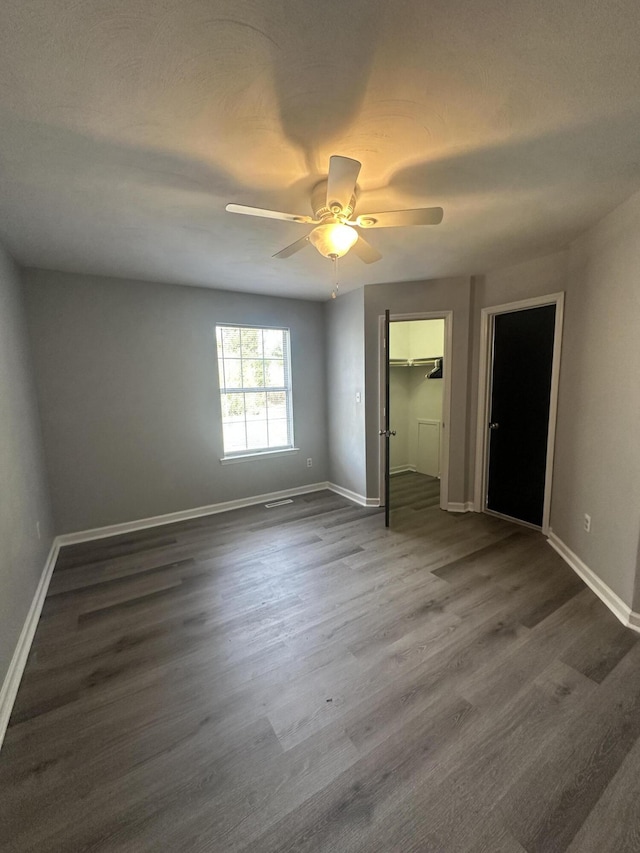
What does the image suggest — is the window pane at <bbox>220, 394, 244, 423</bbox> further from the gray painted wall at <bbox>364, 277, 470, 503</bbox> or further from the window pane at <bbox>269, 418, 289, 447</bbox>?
the gray painted wall at <bbox>364, 277, 470, 503</bbox>

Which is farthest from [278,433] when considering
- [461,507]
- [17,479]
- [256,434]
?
[17,479]

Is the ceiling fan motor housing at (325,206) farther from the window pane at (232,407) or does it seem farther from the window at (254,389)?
the window pane at (232,407)

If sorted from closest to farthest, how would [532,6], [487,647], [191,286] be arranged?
[532,6] < [487,647] < [191,286]

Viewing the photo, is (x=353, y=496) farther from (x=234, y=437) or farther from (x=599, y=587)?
(x=599, y=587)

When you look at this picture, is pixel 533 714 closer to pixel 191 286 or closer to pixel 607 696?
pixel 607 696

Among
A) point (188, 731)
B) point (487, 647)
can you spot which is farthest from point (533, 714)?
point (188, 731)

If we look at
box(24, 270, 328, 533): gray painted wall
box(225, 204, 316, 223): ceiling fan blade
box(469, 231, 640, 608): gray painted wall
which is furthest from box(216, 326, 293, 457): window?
box(469, 231, 640, 608): gray painted wall

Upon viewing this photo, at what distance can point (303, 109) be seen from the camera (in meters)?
1.29

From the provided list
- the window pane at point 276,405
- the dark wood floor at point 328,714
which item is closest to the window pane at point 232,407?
the window pane at point 276,405

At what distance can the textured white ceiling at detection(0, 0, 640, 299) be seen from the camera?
0.98m

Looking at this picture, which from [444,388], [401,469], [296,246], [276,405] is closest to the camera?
[296,246]

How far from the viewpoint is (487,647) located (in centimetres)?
186

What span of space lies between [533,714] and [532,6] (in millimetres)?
2502

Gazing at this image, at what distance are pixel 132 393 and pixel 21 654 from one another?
7.29 feet
